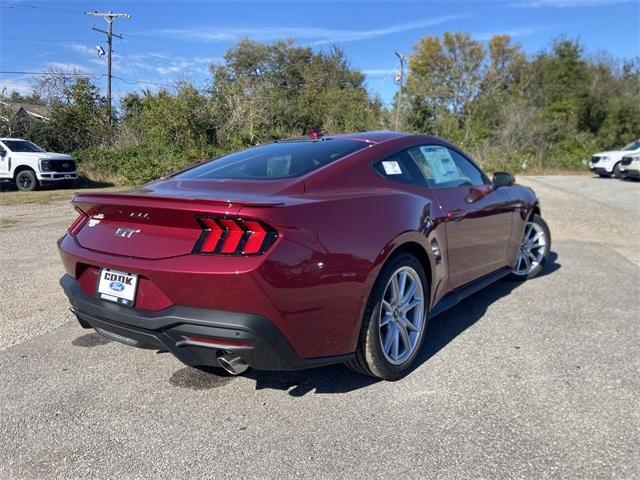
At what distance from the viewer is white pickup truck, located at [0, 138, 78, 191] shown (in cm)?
1677

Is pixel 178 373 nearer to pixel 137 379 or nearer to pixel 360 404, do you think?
pixel 137 379

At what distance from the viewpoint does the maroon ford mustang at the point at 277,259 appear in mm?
2350

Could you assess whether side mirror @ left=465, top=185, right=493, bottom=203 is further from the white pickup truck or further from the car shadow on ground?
the white pickup truck

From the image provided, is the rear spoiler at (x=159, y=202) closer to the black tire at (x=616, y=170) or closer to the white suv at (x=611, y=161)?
the white suv at (x=611, y=161)

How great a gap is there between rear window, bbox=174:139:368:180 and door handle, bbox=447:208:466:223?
0.79 metres

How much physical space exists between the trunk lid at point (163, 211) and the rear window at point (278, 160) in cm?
23

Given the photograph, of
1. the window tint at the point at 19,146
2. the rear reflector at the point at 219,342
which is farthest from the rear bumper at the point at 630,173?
the window tint at the point at 19,146

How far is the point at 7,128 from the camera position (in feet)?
80.2

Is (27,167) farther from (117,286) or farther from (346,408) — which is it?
(346,408)

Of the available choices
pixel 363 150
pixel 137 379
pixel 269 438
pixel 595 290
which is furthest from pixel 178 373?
pixel 595 290

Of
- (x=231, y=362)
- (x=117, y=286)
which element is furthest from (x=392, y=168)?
(x=117, y=286)

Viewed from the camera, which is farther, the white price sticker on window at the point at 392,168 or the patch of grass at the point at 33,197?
the patch of grass at the point at 33,197

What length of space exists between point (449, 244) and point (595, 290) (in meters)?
2.35

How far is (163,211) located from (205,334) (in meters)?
0.64
